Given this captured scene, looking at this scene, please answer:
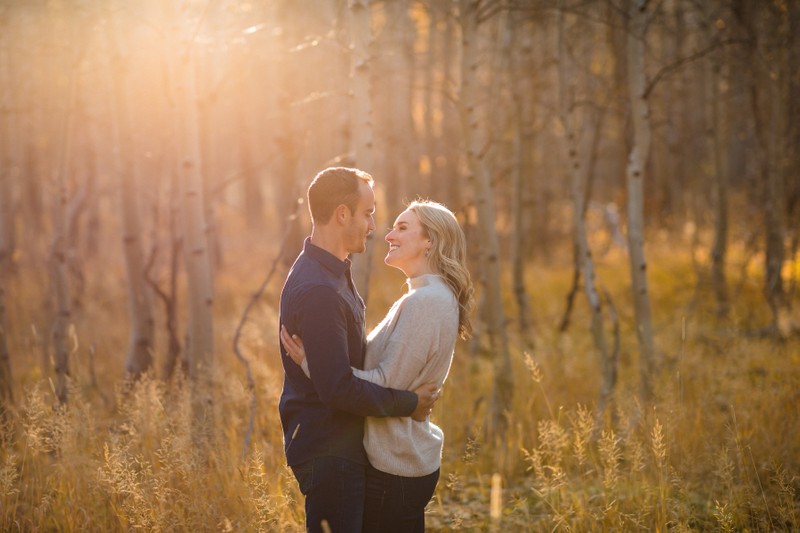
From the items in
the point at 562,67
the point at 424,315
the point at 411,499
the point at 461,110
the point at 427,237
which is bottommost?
the point at 411,499

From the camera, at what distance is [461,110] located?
5.58m

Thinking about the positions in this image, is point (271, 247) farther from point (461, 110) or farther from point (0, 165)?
point (461, 110)

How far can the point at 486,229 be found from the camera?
222 inches

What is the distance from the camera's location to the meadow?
3549mm

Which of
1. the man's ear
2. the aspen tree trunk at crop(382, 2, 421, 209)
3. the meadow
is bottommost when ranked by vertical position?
the meadow

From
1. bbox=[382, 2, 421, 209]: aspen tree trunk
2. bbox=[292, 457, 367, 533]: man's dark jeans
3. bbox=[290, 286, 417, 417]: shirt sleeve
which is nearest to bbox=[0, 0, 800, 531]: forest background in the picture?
bbox=[292, 457, 367, 533]: man's dark jeans

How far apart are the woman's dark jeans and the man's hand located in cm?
27

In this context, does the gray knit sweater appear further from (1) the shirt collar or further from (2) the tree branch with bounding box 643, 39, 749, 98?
(2) the tree branch with bounding box 643, 39, 749, 98

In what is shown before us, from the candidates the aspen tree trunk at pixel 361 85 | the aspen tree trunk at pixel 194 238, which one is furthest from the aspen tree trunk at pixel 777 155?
the aspen tree trunk at pixel 194 238

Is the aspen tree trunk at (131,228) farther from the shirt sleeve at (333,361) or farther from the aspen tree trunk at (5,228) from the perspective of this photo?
the shirt sleeve at (333,361)

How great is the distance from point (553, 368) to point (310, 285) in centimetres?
516

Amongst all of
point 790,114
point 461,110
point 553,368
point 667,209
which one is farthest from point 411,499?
point 667,209

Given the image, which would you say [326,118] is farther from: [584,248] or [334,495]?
[334,495]

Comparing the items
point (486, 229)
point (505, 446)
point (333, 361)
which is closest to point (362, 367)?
point (333, 361)
